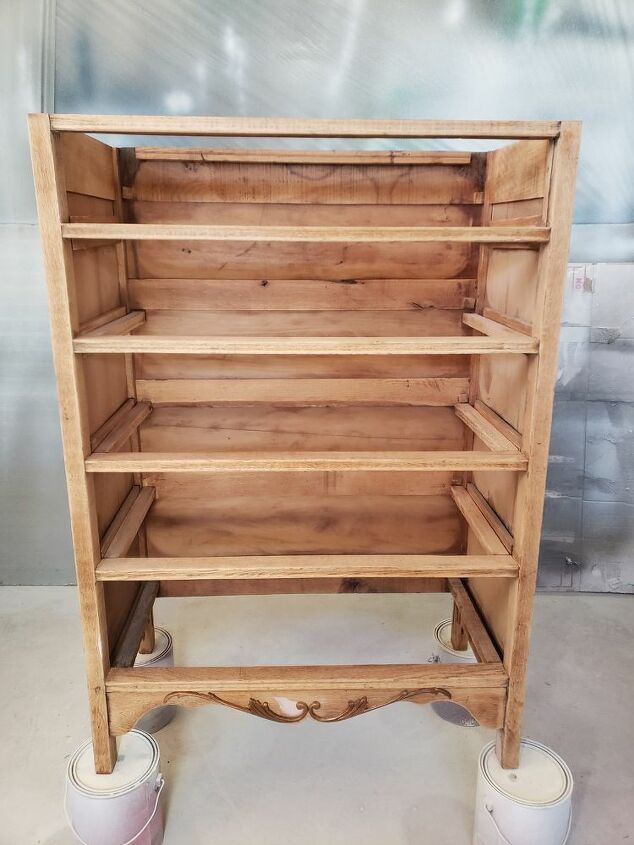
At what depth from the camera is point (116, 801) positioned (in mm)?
1740

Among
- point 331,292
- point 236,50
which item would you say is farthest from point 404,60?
point 331,292

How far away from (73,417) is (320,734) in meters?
1.36

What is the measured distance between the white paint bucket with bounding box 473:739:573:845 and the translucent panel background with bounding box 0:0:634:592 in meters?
1.78

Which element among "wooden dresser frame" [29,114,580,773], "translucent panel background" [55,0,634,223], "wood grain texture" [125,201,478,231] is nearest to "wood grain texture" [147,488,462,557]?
"wooden dresser frame" [29,114,580,773]

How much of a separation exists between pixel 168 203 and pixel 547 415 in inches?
50.4

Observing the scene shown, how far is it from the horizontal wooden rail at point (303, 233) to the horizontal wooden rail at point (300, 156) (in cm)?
63

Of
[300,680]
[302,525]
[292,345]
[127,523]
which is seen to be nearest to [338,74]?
[292,345]

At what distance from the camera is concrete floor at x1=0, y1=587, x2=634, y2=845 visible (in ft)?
6.39

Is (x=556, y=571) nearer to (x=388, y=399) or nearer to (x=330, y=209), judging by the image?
(x=388, y=399)

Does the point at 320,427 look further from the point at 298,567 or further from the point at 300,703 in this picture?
the point at 300,703

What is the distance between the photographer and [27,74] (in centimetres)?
262

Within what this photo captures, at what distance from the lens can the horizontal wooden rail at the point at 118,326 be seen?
1689 mm

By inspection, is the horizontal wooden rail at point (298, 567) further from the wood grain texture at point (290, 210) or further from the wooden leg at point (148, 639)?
the wood grain texture at point (290, 210)

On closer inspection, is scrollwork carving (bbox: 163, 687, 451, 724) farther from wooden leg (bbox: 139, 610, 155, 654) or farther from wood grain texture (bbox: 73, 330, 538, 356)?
wood grain texture (bbox: 73, 330, 538, 356)
